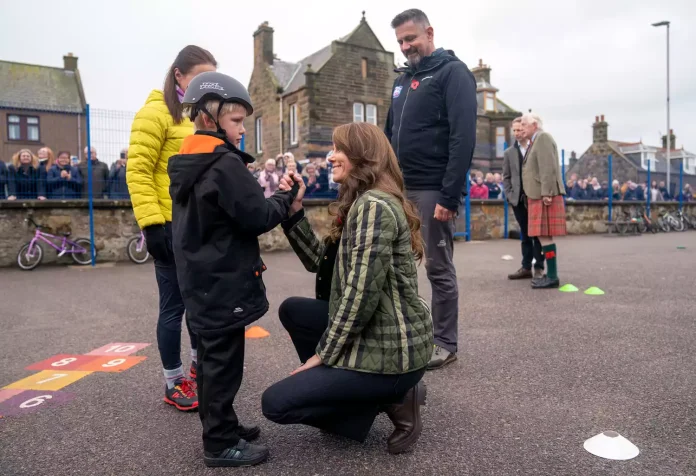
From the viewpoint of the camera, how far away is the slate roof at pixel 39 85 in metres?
37.9

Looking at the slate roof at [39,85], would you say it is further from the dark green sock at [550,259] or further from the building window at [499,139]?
the dark green sock at [550,259]

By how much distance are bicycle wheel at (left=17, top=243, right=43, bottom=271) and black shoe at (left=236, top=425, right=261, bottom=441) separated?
29.7ft

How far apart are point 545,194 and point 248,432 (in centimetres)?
523

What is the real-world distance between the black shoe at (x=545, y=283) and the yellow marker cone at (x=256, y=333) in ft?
11.8

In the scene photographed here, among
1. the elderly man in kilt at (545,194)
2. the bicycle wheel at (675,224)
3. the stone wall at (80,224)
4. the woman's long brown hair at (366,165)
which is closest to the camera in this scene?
the woman's long brown hair at (366,165)

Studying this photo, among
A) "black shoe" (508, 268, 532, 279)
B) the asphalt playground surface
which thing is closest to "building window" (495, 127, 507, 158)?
"black shoe" (508, 268, 532, 279)

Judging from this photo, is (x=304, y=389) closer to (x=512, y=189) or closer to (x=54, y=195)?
(x=512, y=189)

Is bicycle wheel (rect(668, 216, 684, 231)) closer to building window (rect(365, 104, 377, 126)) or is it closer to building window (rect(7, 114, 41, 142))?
building window (rect(365, 104, 377, 126))

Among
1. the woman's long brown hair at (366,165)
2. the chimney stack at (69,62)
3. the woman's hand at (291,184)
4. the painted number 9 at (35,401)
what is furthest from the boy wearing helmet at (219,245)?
the chimney stack at (69,62)

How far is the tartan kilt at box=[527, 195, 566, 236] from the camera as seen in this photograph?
6.76 m

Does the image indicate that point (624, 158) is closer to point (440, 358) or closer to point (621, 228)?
point (621, 228)

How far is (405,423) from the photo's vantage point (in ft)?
8.21

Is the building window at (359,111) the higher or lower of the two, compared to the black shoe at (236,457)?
higher

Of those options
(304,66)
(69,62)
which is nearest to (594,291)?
(304,66)
